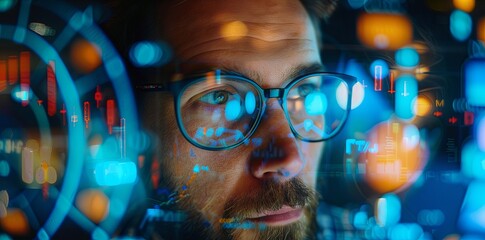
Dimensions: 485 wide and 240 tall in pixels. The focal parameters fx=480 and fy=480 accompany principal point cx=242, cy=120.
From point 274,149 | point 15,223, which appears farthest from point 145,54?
point 15,223

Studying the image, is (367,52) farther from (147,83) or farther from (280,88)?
(147,83)

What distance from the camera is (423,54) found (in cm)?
159

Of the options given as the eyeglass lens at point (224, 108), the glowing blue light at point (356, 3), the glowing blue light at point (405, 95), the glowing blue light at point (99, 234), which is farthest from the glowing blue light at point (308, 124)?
the glowing blue light at point (99, 234)

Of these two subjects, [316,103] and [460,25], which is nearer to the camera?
[316,103]

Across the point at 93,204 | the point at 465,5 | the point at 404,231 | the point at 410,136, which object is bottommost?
the point at 404,231

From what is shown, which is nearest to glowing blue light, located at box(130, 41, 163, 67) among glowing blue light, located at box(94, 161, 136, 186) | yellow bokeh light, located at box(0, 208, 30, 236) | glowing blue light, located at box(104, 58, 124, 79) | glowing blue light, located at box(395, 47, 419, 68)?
glowing blue light, located at box(104, 58, 124, 79)

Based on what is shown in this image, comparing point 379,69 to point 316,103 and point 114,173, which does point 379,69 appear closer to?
point 316,103

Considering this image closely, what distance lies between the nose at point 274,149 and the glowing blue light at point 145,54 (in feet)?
1.25

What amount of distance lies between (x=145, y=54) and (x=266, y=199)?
60 centimetres

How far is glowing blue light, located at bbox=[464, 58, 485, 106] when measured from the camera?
1.64 m

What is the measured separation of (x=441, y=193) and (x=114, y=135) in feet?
3.61

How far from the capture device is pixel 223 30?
1.49 metres

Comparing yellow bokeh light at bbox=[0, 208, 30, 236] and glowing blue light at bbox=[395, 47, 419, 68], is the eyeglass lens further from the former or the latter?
yellow bokeh light at bbox=[0, 208, 30, 236]

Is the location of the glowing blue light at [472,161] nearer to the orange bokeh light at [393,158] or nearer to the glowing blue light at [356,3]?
the orange bokeh light at [393,158]
